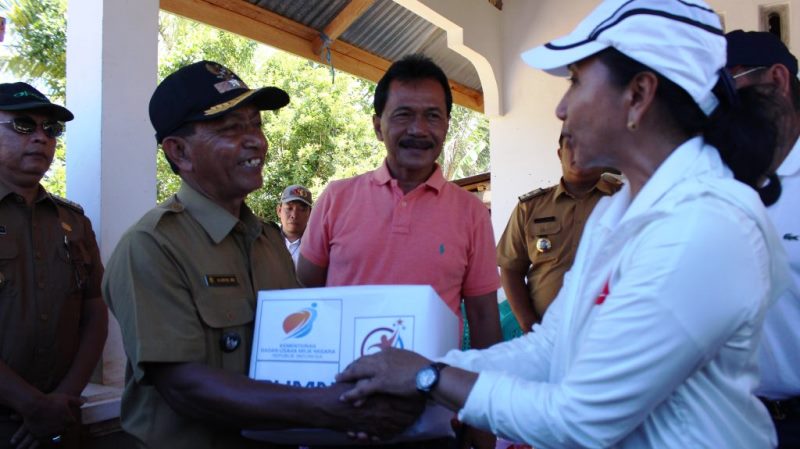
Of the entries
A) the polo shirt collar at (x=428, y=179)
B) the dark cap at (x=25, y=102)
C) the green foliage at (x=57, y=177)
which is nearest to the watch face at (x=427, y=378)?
the polo shirt collar at (x=428, y=179)

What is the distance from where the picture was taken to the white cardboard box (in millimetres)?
1766

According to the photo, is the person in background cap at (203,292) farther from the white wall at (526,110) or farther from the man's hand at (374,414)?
the white wall at (526,110)

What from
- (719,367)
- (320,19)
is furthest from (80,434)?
(320,19)

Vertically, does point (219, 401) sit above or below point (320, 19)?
below

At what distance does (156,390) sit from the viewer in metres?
1.78

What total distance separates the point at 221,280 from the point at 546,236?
2376mm

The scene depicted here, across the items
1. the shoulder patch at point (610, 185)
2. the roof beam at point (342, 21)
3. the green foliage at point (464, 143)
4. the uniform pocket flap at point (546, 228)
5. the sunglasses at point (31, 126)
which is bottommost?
the uniform pocket flap at point (546, 228)

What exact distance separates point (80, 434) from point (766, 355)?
8.53 ft

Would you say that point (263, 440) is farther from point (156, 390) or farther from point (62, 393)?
point (62, 393)

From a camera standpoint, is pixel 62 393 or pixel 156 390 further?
pixel 62 393

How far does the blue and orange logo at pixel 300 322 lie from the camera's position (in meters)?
1.83

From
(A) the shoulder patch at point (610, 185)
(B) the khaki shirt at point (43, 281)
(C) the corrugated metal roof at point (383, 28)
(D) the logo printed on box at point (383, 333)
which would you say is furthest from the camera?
(C) the corrugated metal roof at point (383, 28)

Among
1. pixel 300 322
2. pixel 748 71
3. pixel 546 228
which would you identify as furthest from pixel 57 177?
pixel 748 71

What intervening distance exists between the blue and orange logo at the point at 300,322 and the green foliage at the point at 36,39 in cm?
1439
